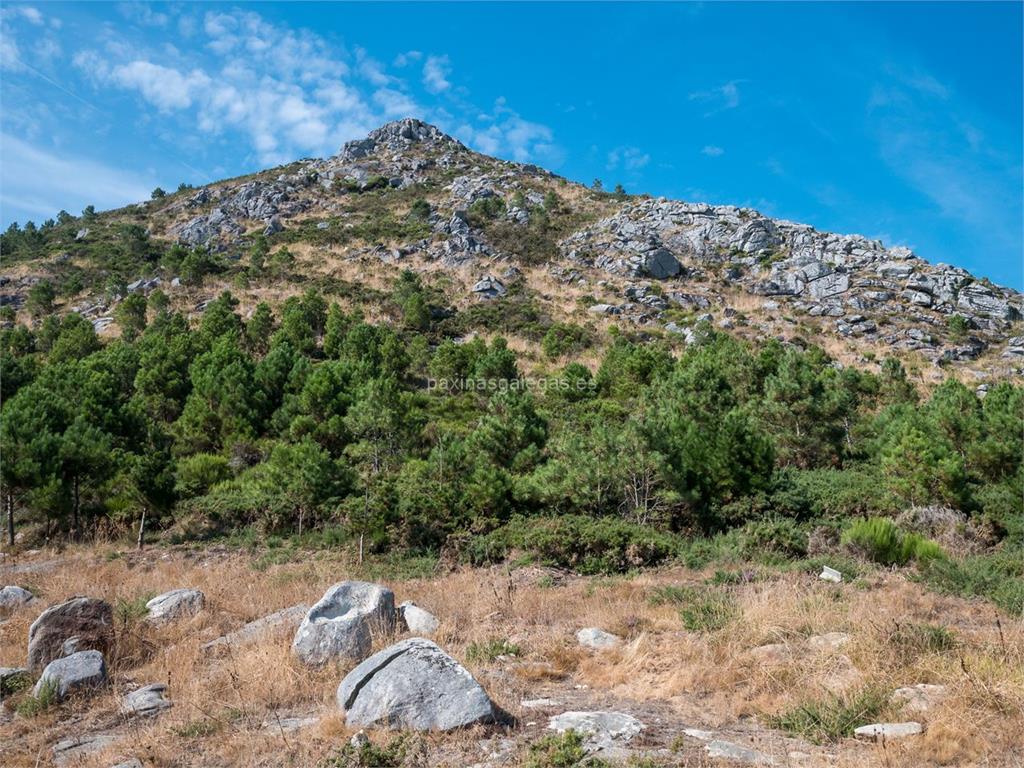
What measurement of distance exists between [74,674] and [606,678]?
170 inches

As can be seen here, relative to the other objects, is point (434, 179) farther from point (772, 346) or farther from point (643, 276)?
point (772, 346)

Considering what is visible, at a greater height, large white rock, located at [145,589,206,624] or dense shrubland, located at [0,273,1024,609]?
dense shrubland, located at [0,273,1024,609]

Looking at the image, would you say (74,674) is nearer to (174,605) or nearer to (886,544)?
(174,605)

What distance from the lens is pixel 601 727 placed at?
12.8 ft

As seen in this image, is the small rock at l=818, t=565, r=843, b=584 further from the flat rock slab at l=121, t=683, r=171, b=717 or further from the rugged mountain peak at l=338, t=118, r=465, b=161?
the rugged mountain peak at l=338, t=118, r=465, b=161

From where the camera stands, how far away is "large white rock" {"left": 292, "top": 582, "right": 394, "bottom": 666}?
5.29 metres

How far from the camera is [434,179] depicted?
66125 millimetres

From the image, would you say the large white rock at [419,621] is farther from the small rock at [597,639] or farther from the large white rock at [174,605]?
the large white rock at [174,605]

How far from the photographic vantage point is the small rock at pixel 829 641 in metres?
5.06

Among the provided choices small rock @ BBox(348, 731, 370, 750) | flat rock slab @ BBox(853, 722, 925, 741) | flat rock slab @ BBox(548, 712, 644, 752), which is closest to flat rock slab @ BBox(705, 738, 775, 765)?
flat rock slab @ BBox(548, 712, 644, 752)

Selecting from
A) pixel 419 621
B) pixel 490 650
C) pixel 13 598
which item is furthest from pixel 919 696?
pixel 13 598

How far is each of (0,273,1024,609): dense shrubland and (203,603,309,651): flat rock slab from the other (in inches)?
200

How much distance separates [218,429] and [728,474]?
638 inches

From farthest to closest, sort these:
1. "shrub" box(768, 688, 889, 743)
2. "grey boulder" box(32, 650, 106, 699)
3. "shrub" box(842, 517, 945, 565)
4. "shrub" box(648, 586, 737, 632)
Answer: "shrub" box(842, 517, 945, 565), "shrub" box(648, 586, 737, 632), "grey boulder" box(32, 650, 106, 699), "shrub" box(768, 688, 889, 743)
